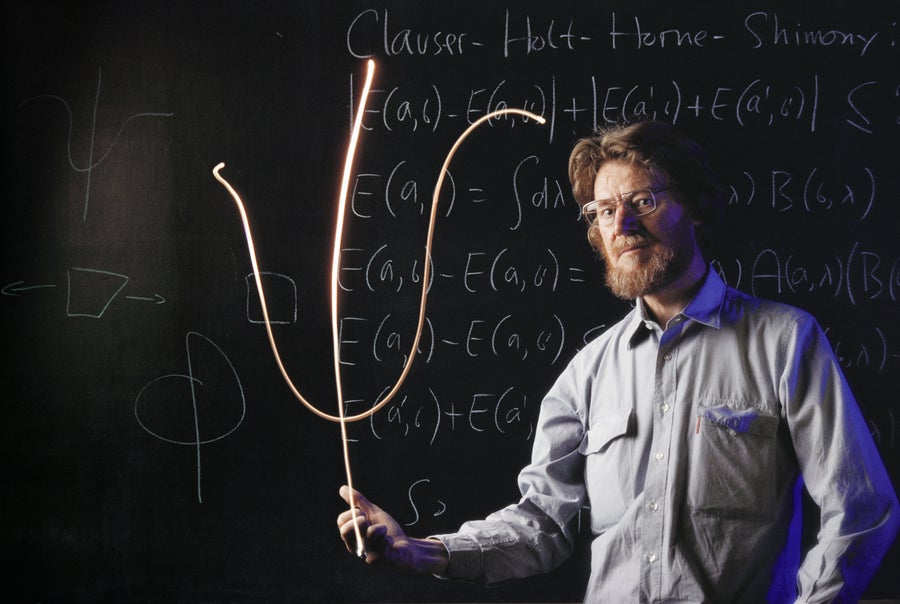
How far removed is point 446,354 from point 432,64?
1046mm

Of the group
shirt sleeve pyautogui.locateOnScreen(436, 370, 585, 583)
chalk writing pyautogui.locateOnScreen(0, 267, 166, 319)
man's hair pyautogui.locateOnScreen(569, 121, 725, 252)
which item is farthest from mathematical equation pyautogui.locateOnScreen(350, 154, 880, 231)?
chalk writing pyautogui.locateOnScreen(0, 267, 166, 319)

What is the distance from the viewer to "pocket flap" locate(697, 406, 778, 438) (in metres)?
2.30

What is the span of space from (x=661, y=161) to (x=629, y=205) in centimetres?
19

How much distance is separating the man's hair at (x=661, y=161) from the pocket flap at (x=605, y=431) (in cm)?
64

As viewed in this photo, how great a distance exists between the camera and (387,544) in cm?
222

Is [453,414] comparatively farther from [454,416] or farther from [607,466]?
[607,466]

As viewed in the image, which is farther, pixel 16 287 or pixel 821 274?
pixel 16 287

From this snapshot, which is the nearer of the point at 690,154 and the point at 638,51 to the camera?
the point at 690,154

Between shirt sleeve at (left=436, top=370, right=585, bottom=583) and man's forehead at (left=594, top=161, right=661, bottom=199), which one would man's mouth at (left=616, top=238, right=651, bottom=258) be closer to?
man's forehead at (left=594, top=161, right=661, bottom=199)

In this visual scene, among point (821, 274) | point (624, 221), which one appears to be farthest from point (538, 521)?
point (821, 274)

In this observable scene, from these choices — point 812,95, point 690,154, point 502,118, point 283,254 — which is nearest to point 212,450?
point 283,254

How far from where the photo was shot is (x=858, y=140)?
114 inches

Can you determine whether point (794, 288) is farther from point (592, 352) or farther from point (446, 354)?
point (446, 354)

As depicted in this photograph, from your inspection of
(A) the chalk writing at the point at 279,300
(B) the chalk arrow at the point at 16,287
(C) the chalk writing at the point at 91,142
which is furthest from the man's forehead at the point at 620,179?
(B) the chalk arrow at the point at 16,287
